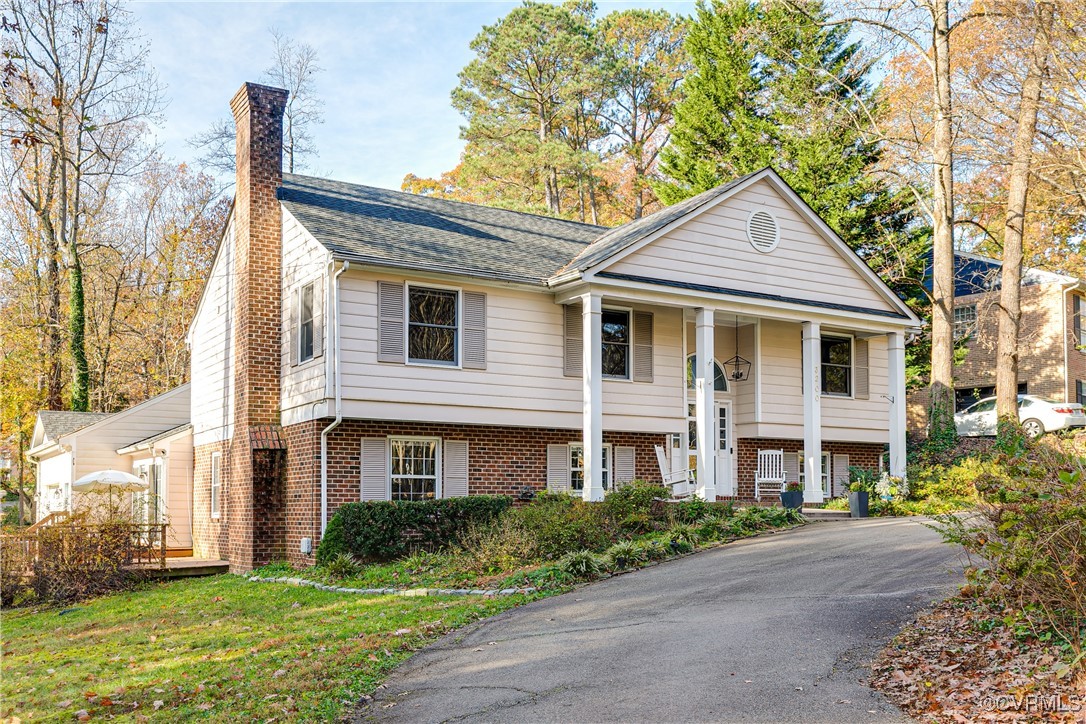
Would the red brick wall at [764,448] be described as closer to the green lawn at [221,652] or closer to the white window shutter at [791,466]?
the white window shutter at [791,466]

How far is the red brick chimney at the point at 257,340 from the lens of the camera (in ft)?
59.2

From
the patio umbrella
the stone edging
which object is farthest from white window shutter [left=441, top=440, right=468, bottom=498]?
the patio umbrella

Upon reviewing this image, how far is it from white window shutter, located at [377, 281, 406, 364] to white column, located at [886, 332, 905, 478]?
37.4 feet

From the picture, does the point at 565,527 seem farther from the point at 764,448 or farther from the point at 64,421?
the point at 64,421

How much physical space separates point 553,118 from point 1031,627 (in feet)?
118

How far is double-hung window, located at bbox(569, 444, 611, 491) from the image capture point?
1914 cm

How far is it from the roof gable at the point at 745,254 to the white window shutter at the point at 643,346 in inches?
49.2

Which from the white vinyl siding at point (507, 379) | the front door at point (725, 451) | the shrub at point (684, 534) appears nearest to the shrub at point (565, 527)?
the shrub at point (684, 534)

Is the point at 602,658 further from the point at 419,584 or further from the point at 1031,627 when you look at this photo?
the point at 419,584

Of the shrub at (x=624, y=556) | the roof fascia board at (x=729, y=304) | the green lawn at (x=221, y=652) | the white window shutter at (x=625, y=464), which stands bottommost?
the green lawn at (x=221, y=652)

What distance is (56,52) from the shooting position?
88.1 feet

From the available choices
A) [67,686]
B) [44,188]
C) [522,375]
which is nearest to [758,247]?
[522,375]

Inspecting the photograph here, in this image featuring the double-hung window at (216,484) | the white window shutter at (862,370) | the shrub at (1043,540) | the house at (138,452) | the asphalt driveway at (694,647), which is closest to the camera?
the asphalt driveway at (694,647)

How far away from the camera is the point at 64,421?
26.4 meters
